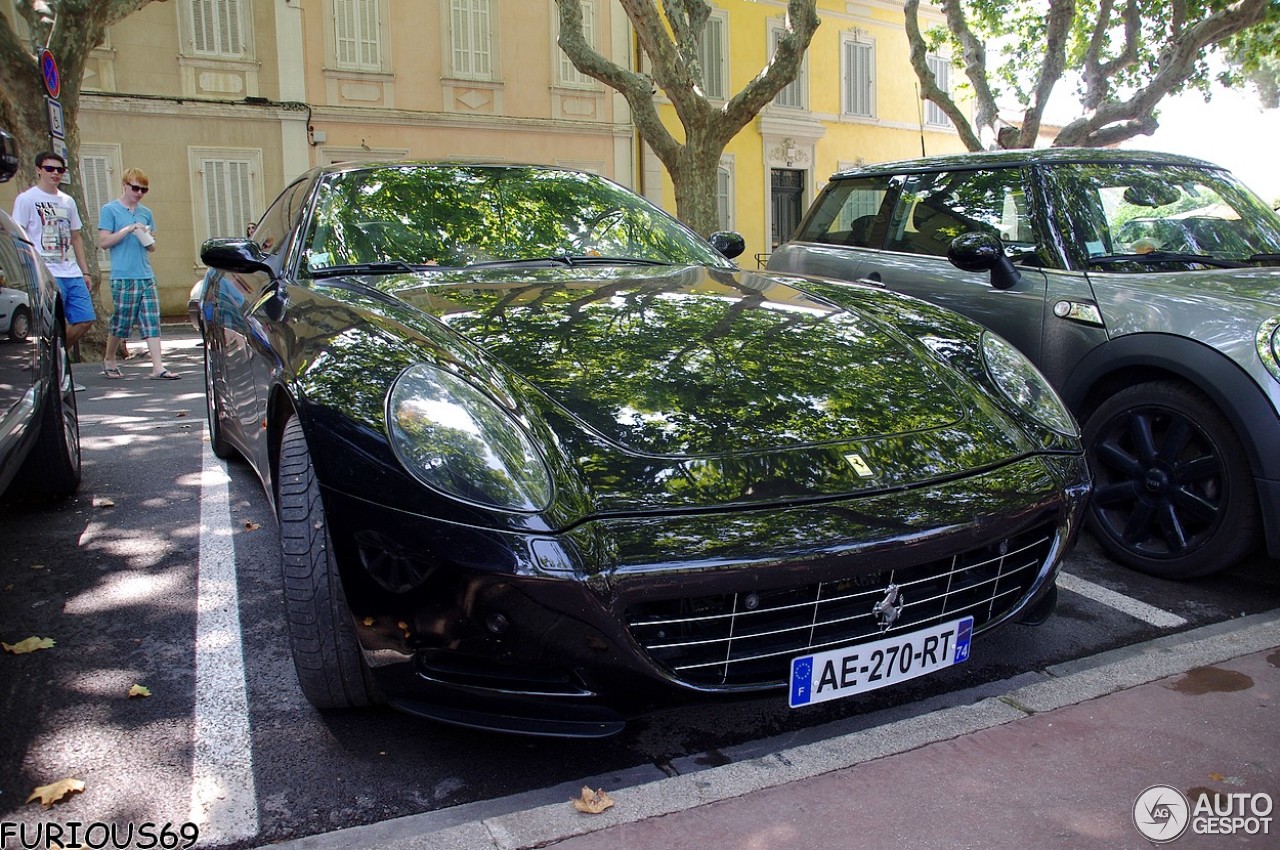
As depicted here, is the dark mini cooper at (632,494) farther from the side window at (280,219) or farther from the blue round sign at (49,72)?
the blue round sign at (49,72)

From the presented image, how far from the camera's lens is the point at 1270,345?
3229 millimetres

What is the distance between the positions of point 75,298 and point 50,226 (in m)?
0.53

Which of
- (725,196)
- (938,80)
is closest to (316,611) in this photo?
(725,196)

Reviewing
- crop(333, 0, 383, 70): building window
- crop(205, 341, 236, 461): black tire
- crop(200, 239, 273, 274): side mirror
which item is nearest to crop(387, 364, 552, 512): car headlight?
crop(200, 239, 273, 274): side mirror

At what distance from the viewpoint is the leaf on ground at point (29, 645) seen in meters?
2.81

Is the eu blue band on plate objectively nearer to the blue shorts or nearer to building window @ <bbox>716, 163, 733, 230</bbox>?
the blue shorts

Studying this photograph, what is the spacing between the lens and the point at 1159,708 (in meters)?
2.57

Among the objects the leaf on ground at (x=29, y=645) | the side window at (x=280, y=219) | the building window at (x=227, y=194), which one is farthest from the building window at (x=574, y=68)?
the leaf on ground at (x=29, y=645)

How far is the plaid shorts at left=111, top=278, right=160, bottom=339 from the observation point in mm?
7957

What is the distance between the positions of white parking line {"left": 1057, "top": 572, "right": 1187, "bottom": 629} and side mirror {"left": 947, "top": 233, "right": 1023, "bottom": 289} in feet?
4.25

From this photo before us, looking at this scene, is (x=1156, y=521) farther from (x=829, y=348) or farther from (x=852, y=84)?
(x=852, y=84)

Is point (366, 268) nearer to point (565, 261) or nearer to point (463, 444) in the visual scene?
point (565, 261)

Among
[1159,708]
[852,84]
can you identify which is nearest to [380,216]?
[1159,708]

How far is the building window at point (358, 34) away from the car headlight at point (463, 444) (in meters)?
16.3
